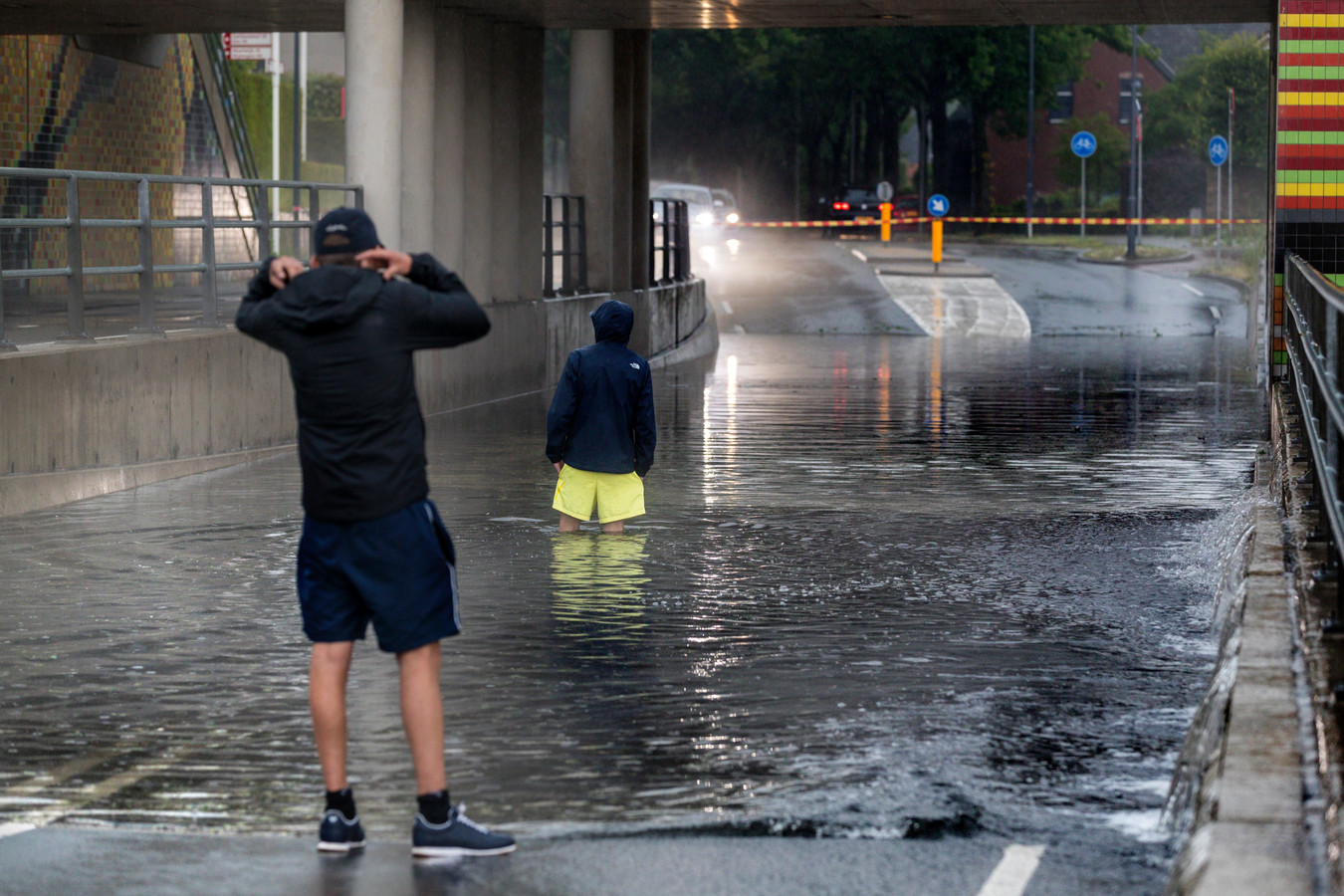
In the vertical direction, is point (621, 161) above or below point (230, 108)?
below

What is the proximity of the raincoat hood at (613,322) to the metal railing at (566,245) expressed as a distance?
12.1 meters

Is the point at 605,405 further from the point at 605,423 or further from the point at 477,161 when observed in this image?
the point at 477,161

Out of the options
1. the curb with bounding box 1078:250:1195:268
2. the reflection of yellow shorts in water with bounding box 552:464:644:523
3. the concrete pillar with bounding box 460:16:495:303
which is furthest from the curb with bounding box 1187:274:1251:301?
the reflection of yellow shorts in water with bounding box 552:464:644:523

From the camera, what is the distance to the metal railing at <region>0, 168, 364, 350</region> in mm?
12453

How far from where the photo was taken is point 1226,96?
7462cm

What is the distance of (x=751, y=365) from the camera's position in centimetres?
2509

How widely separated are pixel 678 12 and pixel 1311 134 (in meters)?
6.23

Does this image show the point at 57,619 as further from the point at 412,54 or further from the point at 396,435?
the point at 412,54

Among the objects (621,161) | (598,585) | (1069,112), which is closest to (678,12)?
(621,161)

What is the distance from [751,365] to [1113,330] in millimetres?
9543

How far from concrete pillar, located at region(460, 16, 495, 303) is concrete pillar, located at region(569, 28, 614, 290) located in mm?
3642

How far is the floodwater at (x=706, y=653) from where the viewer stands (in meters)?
5.83

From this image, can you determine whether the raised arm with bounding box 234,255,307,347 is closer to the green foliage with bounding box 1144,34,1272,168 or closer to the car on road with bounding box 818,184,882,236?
the car on road with bounding box 818,184,882,236

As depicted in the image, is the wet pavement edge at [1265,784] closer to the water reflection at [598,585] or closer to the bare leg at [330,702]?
the bare leg at [330,702]
